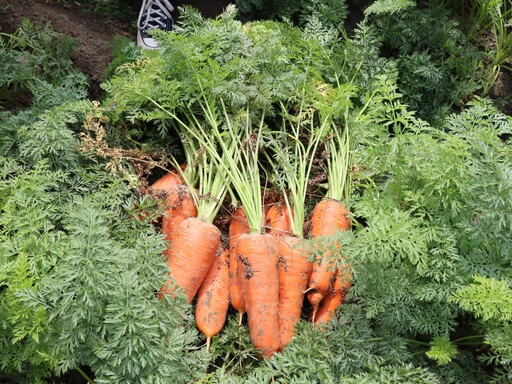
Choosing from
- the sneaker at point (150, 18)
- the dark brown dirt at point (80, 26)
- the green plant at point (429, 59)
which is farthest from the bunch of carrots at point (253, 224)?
the sneaker at point (150, 18)

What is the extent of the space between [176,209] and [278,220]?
434 mm

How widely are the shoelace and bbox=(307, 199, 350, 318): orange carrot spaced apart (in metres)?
1.47

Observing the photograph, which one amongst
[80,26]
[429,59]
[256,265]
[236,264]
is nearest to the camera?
[256,265]

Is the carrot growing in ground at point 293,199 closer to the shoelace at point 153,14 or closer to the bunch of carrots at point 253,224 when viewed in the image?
the bunch of carrots at point 253,224

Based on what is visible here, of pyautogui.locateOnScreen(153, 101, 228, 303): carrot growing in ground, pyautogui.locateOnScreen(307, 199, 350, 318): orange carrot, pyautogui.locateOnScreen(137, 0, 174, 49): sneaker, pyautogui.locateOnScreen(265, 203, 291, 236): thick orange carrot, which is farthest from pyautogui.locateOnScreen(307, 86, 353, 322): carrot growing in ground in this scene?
pyautogui.locateOnScreen(137, 0, 174, 49): sneaker

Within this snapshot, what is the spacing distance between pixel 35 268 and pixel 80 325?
0.25 m

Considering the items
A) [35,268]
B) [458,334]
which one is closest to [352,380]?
[458,334]

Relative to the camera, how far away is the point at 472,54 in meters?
2.82

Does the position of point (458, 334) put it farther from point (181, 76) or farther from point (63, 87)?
point (63, 87)

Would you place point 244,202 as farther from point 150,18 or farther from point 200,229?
point 150,18

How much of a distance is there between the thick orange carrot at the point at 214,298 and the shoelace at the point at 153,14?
144 cm

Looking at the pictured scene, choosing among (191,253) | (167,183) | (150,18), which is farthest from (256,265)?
(150,18)

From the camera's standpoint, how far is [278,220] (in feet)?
7.71

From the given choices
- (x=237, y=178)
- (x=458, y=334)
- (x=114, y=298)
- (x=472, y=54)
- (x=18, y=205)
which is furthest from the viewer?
(x=472, y=54)
